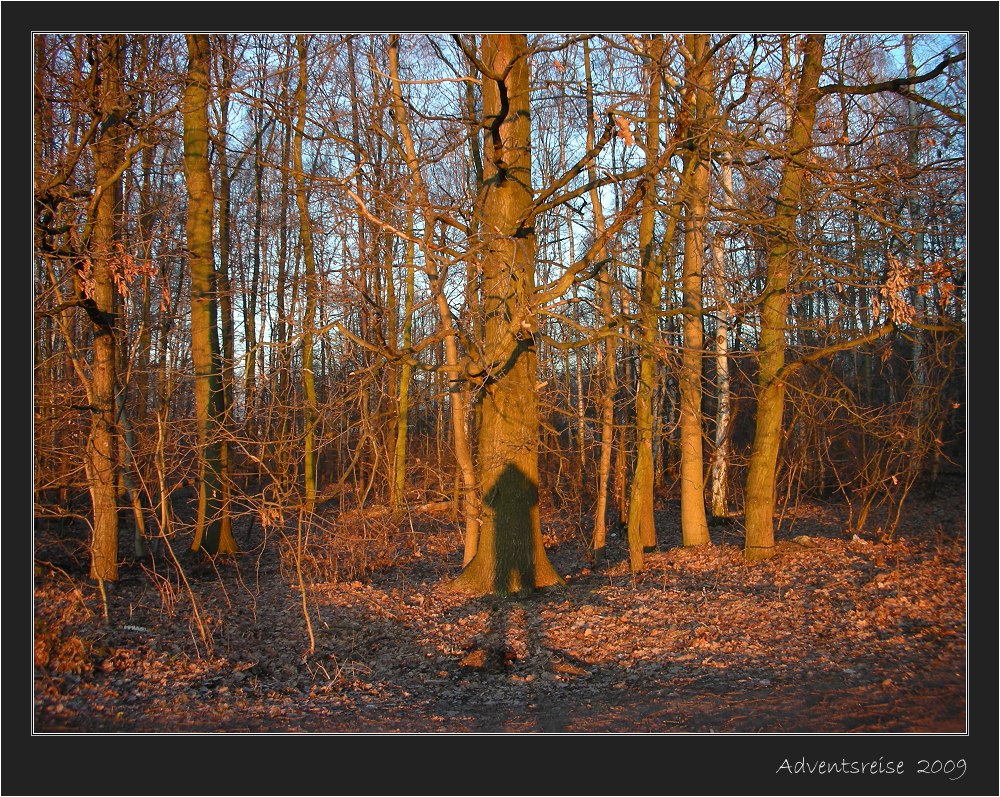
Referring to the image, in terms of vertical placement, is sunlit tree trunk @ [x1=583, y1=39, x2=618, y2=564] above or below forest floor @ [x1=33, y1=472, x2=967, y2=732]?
above

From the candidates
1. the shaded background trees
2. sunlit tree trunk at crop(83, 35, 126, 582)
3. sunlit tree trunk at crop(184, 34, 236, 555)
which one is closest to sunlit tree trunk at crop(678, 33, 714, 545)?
the shaded background trees

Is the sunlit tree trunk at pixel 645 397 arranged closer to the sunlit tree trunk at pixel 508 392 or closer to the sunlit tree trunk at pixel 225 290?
the sunlit tree trunk at pixel 508 392

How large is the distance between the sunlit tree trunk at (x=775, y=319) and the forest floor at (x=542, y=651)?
0.57 metres

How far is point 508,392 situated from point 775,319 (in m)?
3.69

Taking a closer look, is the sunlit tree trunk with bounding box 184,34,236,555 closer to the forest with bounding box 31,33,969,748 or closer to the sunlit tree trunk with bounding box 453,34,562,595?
the forest with bounding box 31,33,969,748

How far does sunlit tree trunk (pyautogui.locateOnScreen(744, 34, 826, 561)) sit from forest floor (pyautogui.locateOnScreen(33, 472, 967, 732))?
1.87 ft

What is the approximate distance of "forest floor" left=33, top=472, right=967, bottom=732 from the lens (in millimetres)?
5570

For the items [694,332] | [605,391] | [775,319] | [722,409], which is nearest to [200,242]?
[605,391]

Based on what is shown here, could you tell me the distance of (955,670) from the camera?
5766 mm

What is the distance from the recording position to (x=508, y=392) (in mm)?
9438

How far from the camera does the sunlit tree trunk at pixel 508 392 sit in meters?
9.20

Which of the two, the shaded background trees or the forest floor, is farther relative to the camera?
the shaded background trees

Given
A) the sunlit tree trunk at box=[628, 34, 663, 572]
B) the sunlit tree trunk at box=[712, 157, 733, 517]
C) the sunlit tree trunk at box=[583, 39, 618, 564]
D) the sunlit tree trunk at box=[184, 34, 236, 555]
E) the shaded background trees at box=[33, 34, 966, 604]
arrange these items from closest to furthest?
the shaded background trees at box=[33, 34, 966, 604] < the sunlit tree trunk at box=[628, 34, 663, 572] < the sunlit tree trunk at box=[583, 39, 618, 564] < the sunlit tree trunk at box=[184, 34, 236, 555] < the sunlit tree trunk at box=[712, 157, 733, 517]
